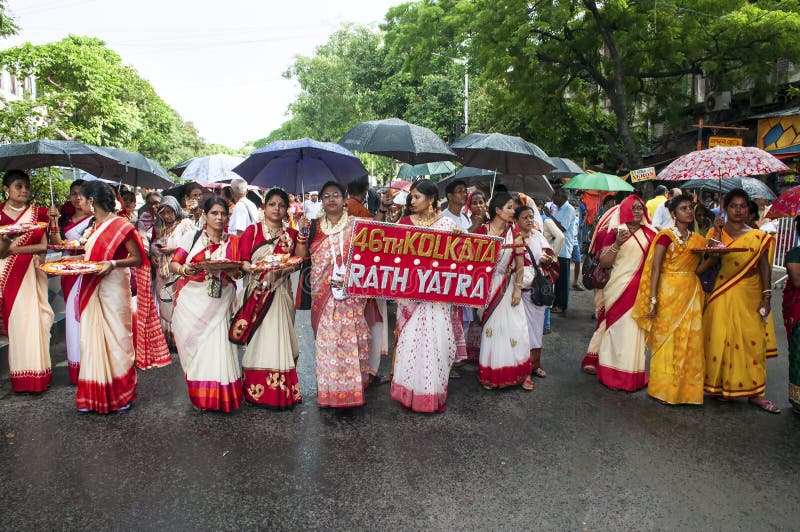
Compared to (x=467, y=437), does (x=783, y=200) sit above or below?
above

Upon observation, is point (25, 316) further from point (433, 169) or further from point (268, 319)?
point (433, 169)

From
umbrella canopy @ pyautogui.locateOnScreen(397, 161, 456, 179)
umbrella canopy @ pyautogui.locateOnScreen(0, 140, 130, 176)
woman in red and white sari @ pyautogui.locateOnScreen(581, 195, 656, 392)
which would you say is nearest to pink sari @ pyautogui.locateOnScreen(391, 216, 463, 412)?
woman in red and white sari @ pyautogui.locateOnScreen(581, 195, 656, 392)

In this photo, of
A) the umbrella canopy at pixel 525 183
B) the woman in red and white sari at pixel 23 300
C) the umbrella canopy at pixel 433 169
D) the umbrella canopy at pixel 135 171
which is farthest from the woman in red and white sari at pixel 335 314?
the umbrella canopy at pixel 433 169

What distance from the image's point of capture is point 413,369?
14.2 ft

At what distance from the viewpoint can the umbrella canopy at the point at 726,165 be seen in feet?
14.7

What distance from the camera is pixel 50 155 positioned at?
6242mm

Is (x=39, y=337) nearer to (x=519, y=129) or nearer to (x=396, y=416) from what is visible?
(x=396, y=416)

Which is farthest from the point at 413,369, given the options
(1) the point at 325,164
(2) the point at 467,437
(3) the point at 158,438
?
(1) the point at 325,164

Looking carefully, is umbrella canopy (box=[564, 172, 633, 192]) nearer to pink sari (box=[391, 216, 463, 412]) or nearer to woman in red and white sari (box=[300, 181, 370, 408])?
pink sari (box=[391, 216, 463, 412])

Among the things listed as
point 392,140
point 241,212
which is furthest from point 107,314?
point 392,140

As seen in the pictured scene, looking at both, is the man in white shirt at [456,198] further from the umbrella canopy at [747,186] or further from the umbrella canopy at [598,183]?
the umbrella canopy at [747,186]

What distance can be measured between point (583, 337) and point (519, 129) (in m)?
16.4

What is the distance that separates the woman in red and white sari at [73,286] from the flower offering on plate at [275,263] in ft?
5.07

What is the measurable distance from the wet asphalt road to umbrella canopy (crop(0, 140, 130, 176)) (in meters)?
2.37
